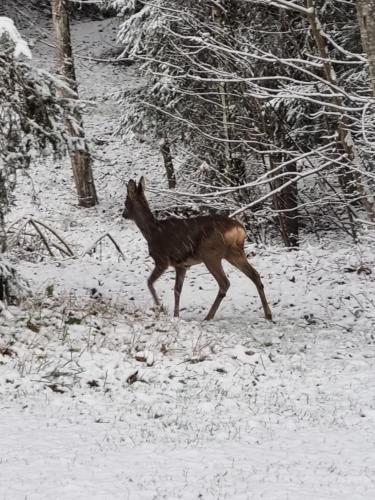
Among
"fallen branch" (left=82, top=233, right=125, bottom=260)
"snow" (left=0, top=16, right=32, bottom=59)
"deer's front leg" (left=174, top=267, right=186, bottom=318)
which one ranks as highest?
"snow" (left=0, top=16, right=32, bottom=59)

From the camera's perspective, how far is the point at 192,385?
720 centimetres

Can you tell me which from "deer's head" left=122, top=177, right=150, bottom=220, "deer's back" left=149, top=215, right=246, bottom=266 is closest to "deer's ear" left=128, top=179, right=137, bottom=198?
"deer's head" left=122, top=177, right=150, bottom=220

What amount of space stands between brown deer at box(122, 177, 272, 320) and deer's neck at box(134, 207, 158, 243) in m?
0.02

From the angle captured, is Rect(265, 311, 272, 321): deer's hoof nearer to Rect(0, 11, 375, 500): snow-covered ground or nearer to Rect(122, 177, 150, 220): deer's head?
Rect(0, 11, 375, 500): snow-covered ground

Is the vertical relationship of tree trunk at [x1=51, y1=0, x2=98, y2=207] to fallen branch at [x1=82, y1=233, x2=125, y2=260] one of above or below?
above

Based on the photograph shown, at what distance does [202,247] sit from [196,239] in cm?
16

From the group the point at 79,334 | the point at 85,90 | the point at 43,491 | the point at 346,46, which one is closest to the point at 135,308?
the point at 79,334

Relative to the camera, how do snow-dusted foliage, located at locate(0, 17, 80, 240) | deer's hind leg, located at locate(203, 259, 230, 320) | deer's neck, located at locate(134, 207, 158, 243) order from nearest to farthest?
snow-dusted foliage, located at locate(0, 17, 80, 240)
deer's hind leg, located at locate(203, 259, 230, 320)
deer's neck, located at locate(134, 207, 158, 243)

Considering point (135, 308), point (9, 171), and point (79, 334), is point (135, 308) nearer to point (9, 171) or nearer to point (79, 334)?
point (79, 334)

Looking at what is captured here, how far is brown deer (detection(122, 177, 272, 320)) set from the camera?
10148 mm

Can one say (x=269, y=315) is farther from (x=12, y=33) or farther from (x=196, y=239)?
(x=12, y=33)

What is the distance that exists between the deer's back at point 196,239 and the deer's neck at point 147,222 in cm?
21

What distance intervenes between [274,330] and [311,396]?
262 cm

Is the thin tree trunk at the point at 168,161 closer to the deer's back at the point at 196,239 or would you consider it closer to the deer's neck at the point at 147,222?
the deer's neck at the point at 147,222
